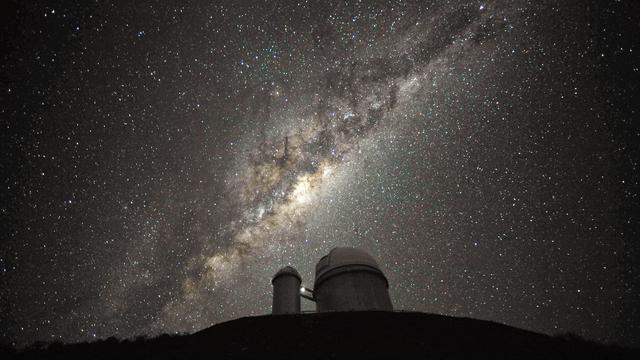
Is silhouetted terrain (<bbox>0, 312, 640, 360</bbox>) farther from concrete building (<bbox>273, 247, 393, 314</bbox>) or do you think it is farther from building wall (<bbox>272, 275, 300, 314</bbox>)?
building wall (<bbox>272, 275, 300, 314</bbox>)

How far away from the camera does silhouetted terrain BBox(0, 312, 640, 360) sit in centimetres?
1020

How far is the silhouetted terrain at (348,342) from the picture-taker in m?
10.2

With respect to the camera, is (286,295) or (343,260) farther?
(343,260)

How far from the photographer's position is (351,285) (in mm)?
16297

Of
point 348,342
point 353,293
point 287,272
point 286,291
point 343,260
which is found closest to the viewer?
point 348,342

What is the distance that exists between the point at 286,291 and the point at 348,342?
6913 millimetres

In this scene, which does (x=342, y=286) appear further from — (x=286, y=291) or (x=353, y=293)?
(x=286, y=291)

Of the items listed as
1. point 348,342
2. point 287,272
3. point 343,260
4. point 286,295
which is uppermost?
point 343,260

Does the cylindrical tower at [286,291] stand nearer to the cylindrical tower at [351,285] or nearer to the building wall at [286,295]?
the building wall at [286,295]

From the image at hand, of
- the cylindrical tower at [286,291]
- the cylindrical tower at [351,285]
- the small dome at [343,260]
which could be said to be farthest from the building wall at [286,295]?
the small dome at [343,260]

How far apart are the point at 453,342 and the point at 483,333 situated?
2.08 metres

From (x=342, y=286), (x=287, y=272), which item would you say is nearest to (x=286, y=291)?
(x=287, y=272)

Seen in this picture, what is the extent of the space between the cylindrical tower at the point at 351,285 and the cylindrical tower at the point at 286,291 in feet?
3.37

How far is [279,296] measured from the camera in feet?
55.8
